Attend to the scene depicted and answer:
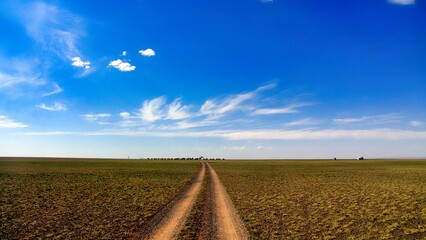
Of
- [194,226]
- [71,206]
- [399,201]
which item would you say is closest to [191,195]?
[71,206]

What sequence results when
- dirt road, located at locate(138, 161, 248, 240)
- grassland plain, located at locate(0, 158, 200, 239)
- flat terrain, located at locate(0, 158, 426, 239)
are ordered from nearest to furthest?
dirt road, located at locate(138, 161, 248, 240)
flat terrain, located at locate(0, 158, 426, 239)
grassland plain, located at locate(0, 158, 200, 239)

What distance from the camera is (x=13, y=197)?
24422 mm

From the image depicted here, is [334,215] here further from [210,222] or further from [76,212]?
[76,212]

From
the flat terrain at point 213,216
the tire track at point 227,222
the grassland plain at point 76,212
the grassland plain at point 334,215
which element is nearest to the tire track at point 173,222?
the flat terrain at point 213,216

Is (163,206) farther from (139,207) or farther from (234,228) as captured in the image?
(234,228)

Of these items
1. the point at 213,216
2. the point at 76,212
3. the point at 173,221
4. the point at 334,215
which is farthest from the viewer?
the point at 76,212

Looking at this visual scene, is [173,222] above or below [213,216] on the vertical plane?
below

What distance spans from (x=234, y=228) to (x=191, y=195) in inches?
452

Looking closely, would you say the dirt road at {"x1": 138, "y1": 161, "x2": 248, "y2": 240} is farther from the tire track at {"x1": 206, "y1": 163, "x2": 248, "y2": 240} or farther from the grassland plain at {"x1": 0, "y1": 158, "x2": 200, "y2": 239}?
the grassland plain at {"x1": 0, "y1": 158, "x2": 200, "y2": 239}

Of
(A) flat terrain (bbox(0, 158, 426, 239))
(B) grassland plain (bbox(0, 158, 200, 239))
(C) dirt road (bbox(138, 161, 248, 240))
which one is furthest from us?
(B) grassland plain (bbox(0, 158, 200, 239))

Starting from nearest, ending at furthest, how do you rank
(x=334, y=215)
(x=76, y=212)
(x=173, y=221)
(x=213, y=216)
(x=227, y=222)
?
(x=227, y=222) → (x=173, y=221) → (x=213, y=216) → (x=334, y=215) → (x=76, y=212)

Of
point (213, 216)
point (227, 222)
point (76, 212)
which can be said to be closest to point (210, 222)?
point (227, 222)

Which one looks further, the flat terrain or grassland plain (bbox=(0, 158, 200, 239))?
grassland plain (bbox=(0, 158, 200, 239))

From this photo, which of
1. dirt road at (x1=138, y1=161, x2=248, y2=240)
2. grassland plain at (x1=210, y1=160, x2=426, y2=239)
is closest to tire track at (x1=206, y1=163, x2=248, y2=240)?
dirt road at (x1=138, y1=161, x2=248, y2=240)
